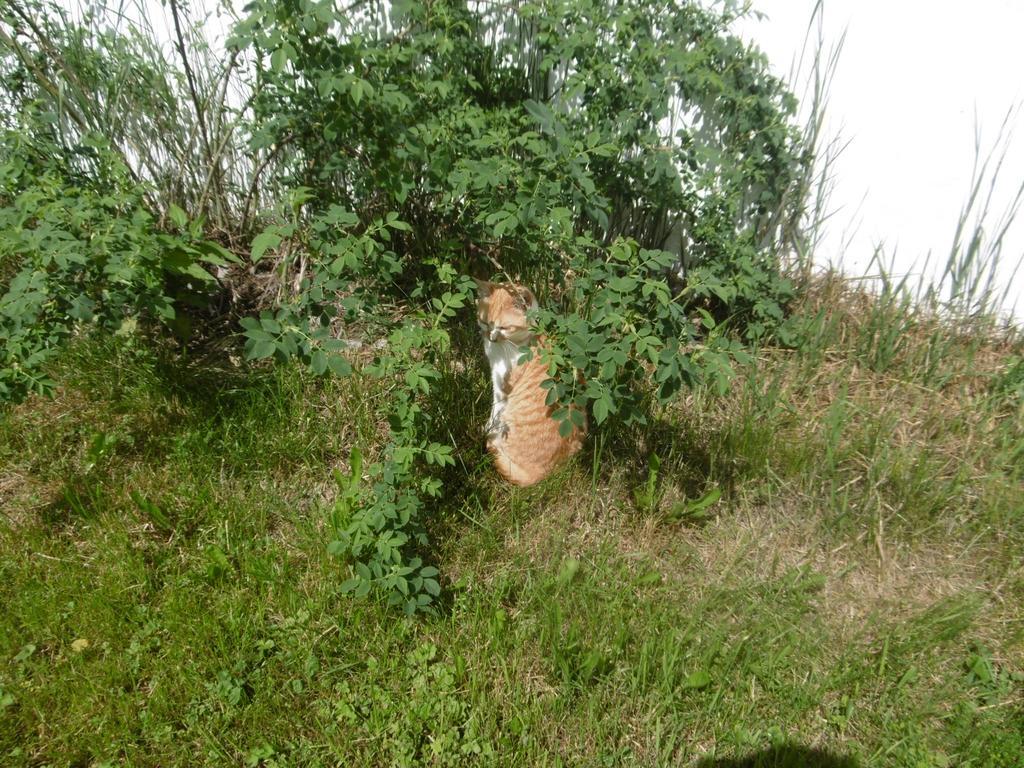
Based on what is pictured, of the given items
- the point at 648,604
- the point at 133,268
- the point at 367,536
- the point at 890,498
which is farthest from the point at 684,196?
the point at 133,268

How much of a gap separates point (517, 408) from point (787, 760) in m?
1.30

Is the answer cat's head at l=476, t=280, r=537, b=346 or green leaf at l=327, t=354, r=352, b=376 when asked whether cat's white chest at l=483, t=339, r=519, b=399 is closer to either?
cat's head at l=476, t=280, r=537, b=346

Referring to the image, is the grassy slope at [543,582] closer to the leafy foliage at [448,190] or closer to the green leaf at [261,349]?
the leafy foliage at [448,190]

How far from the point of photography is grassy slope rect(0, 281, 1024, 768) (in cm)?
189

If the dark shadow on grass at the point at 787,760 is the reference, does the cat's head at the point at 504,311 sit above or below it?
above

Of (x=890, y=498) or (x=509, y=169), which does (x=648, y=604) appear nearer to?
(x=890, y=498)

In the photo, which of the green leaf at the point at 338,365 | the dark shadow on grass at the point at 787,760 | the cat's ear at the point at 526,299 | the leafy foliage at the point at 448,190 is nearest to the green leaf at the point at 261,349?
the leafy foliage at the point at 448,190

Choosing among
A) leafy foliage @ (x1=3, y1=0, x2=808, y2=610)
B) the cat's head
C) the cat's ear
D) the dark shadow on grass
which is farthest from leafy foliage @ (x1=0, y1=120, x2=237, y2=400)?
the dark shadow on grass

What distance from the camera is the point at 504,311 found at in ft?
7.32

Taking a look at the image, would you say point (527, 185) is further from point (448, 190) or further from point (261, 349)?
point (261, 349)

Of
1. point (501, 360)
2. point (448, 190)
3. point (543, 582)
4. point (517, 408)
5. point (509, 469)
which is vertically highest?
point (448, 190)

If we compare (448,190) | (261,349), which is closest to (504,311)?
(448,190)

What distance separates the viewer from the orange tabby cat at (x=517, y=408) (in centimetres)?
Answer: 228

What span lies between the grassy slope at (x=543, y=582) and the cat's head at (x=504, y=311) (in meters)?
0.41
